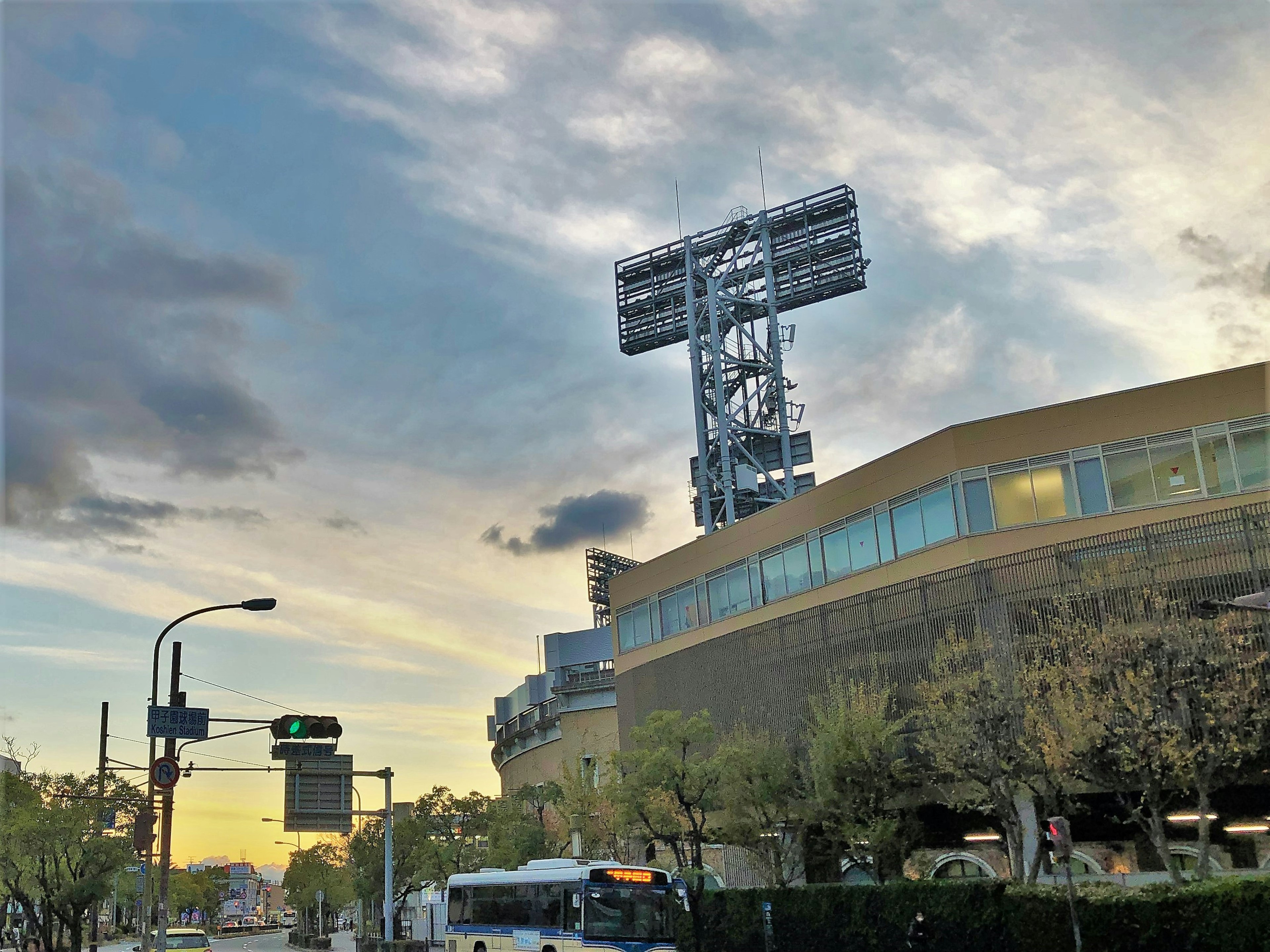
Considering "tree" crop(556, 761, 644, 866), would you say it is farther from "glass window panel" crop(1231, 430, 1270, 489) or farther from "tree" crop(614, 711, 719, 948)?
"glass window panel" crop(1231, 430, 1270, 489)

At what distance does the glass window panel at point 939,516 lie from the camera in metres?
42.4

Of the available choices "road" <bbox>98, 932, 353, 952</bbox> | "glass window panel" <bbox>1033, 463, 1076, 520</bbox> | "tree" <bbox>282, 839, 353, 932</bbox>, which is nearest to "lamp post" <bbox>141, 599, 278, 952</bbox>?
"glass window panel" <bbox>1033, 463, 1076, 520</bbox>

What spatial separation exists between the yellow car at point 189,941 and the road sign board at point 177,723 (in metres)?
17.4

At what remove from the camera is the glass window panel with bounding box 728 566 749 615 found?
52562 millimetres

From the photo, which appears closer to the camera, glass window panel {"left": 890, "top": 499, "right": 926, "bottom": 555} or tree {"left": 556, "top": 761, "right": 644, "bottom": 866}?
glass window panel {"left": 890, "top": 499, "right": 926, "bottom": 555}

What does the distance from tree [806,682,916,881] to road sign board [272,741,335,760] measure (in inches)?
593

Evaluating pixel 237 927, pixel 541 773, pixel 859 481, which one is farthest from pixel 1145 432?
pixel 237 927

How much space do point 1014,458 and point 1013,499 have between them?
58.2 inches

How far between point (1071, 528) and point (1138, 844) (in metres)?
10.4

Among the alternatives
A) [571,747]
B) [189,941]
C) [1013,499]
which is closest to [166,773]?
[189,941]

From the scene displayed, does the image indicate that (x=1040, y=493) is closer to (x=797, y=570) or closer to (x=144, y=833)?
(x=797, y=570)

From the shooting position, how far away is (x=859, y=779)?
35125 mm

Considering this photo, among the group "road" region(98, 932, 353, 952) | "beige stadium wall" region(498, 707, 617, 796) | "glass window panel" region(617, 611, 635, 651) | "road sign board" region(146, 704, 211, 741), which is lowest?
"road" region(98, 932, 353, 952)

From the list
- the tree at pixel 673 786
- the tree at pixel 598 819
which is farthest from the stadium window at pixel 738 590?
the tree at pixel 673 786
